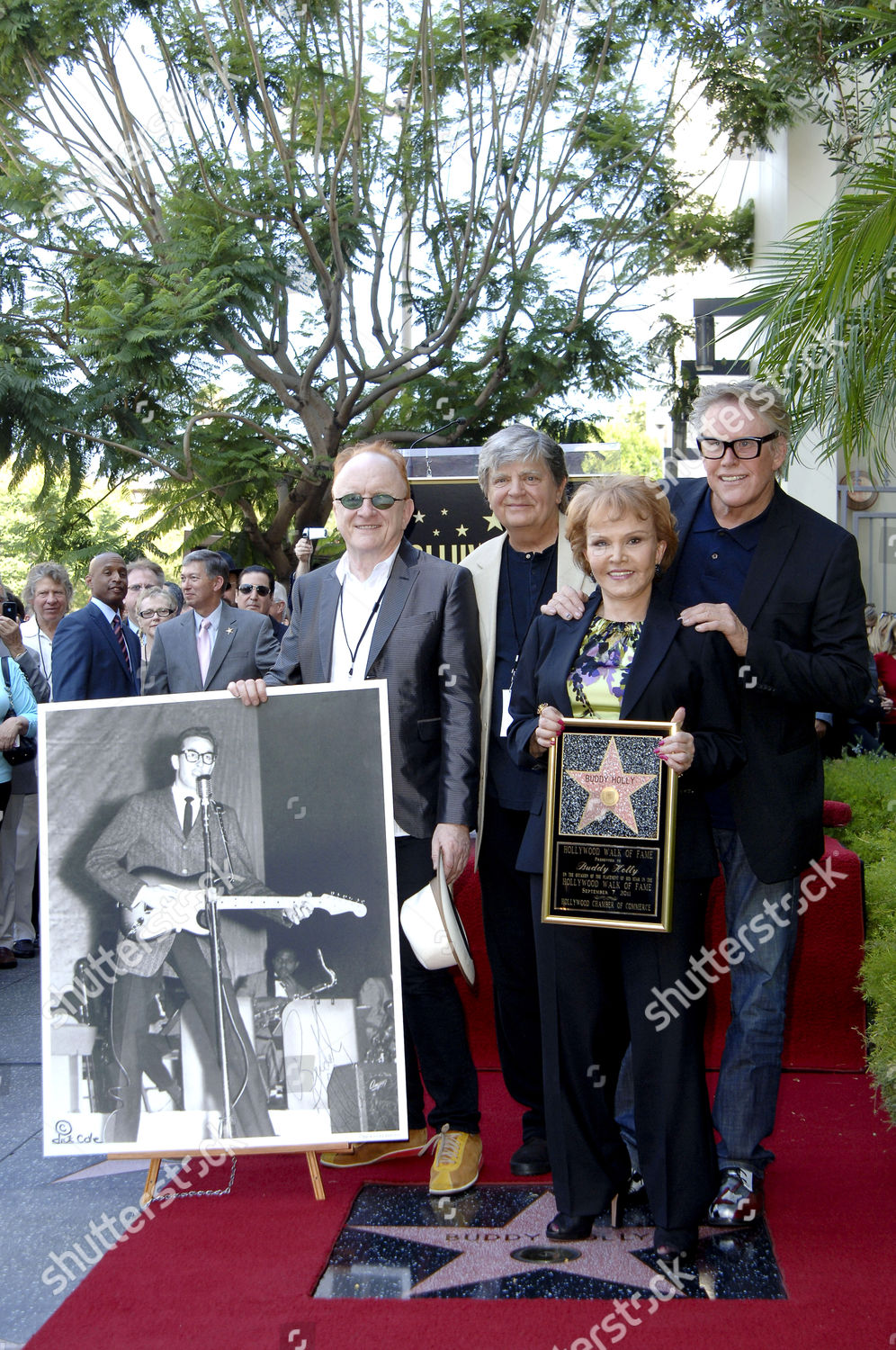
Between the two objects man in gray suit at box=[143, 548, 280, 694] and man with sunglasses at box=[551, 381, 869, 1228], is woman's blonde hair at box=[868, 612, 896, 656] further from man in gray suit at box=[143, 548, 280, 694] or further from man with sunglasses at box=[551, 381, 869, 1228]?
man with sunglasses at box=[551, 381, 869, 1228]

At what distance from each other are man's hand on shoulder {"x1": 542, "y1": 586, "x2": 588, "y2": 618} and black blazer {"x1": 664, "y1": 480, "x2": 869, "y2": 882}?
0.44 meters

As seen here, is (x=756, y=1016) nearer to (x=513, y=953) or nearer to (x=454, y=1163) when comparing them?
(x=513, y=953)

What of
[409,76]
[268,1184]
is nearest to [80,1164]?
[268,1184]

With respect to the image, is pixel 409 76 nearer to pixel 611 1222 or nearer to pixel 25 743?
pixel 25 743

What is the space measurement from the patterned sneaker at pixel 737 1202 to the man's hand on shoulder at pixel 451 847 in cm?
108

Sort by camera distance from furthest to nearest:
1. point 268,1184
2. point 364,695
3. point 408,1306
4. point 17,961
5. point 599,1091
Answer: point 17,961 → point 268,1184 → point 364,695 → point 599,1091 → point 408,1306

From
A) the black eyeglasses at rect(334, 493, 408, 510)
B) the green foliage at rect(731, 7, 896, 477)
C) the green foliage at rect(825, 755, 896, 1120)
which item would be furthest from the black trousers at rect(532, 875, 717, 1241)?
the green foliage at rect(731, 7, 896, 477)

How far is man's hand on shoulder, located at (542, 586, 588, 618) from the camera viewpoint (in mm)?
3234

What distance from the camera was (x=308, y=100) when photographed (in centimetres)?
1307

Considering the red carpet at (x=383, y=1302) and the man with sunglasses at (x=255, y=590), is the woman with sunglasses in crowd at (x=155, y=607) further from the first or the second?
the red carpet at (x=383, y=1302)

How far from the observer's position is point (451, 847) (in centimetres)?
342

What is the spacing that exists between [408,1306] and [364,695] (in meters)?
1.56

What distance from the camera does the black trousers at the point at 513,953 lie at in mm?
3611

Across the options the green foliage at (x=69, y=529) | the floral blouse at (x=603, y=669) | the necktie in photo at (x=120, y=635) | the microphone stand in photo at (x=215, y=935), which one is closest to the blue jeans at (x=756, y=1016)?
the floral blouse at (x=603, y=669)
